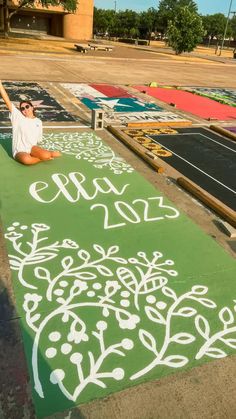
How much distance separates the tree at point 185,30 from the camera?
4228 cm

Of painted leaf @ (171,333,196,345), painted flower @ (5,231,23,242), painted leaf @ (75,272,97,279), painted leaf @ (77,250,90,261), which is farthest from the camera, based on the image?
painted flower @ (5,231,23,242)

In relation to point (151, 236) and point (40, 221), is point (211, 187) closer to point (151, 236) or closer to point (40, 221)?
point (151, 236)

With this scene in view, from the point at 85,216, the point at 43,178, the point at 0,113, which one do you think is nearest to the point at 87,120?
the point at 0,113

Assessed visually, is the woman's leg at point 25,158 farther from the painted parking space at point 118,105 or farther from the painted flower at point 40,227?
the painted parking space at point 118,105

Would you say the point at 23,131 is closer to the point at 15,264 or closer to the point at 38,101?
the point at 15,264

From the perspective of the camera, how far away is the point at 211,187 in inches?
338

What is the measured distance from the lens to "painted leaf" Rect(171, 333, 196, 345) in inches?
163

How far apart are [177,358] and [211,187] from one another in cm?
552

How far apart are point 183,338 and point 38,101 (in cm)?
1381

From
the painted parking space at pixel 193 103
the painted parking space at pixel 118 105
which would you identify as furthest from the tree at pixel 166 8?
the painted parking space at pixel 118 105

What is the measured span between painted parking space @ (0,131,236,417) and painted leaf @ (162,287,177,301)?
1 centimetres

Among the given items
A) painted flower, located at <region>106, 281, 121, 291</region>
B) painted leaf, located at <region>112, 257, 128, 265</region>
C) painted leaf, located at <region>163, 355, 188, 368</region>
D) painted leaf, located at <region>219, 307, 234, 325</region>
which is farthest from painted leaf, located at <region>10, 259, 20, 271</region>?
painted leaf, located at <region>219, 307, 234, 325</region>

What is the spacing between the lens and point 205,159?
34.2ft

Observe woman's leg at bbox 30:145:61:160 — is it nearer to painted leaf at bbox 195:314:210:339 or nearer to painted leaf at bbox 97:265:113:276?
painted leaf at bbox 97:265:113:276
